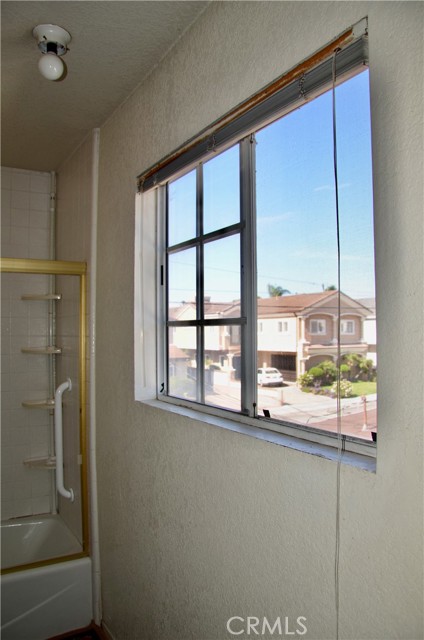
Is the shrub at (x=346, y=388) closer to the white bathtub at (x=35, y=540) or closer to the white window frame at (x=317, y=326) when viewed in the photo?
the white window frame at (x=317, y=326)

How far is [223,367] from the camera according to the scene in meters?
1.54

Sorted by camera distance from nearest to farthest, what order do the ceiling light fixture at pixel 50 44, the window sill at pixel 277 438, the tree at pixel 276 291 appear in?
1. the window sill at pixel 277 438
2. the tree at pixel 276 291
3. the ceiling light fixture at pixel 50 44

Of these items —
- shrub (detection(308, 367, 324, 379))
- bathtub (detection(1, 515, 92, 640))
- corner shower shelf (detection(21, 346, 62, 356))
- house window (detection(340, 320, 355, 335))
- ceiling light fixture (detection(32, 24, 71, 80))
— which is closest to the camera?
house window (detection(340, 320, 355, 335))

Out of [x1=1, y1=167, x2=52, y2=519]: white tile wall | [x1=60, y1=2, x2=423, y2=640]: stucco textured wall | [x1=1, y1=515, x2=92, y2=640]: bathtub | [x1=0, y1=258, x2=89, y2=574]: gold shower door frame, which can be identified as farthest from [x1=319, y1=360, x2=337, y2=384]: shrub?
[x1=1, y1=167, x2=52, y2=519]: white tile wall

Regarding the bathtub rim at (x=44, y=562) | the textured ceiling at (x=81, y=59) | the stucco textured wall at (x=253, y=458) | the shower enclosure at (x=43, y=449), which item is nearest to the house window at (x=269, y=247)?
the stucco textured wall at (x=253, y=458)

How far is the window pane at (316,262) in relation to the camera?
104cm

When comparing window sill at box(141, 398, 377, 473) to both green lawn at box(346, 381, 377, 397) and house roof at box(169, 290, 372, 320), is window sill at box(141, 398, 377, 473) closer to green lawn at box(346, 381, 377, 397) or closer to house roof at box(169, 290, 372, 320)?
green lawn at box(346, 381, 377, 397)

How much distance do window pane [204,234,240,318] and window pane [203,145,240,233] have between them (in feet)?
0.23

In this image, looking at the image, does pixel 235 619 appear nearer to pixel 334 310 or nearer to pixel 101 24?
pixel 334 310

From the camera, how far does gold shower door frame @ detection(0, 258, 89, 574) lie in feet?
7.77

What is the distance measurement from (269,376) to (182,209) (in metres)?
0.83

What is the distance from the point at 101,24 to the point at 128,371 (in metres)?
1.32

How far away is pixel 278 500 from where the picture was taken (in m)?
1.13
